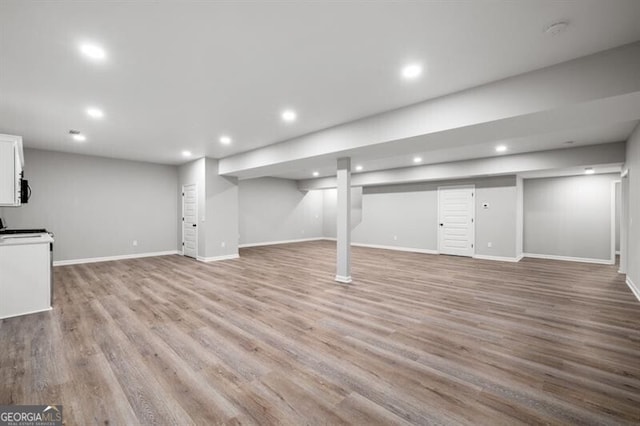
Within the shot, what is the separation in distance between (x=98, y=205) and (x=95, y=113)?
4.23 m

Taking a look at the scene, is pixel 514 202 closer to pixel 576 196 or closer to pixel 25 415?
pixel 576 196

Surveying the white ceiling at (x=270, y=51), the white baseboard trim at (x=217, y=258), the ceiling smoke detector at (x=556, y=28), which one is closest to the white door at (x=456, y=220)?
the white ceiling at (x=270, y=51)

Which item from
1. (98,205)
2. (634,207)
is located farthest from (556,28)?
(98,205)

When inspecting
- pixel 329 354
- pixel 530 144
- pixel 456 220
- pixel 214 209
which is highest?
pixel 530 144

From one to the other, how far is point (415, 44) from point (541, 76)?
4.99 feet

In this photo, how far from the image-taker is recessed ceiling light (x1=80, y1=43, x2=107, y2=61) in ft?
8.22

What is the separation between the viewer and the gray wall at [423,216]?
7.68 m

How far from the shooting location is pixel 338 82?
322 cm

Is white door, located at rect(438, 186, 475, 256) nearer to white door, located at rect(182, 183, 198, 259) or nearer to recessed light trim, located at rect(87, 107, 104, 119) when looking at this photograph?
white door, located at rect(182, 183, 198, 259)

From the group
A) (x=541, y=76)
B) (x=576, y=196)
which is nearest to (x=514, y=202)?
(x=576, y=196)

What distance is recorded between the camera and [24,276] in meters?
3.61

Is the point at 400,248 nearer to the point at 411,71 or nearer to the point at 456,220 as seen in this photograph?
the point at 456,220

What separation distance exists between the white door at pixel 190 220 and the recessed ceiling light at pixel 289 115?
15.0ft

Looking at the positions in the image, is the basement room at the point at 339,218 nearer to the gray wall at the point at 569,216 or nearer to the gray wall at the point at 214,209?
the gray wall at the point at 569,216
